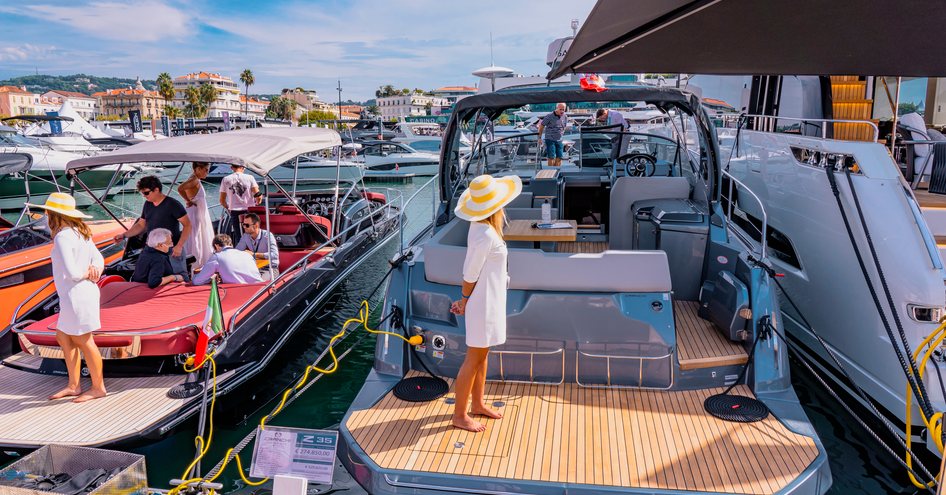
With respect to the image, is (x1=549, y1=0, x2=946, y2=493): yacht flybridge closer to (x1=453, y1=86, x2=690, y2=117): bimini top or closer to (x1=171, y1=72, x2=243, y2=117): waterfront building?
(x1=453, y1=86, x2=690, y2=117): bimini top

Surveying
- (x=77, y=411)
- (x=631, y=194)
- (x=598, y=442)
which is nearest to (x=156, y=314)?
(x=77, y=411)

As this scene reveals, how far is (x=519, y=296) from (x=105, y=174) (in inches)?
774

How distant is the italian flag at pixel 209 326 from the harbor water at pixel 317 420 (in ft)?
1.50

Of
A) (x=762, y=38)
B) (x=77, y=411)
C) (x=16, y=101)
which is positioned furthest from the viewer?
(x=16, y=101)

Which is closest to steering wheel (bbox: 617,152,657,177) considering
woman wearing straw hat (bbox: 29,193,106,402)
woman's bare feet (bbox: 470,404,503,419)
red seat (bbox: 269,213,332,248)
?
red seat (bbox: 269,213,332,248)

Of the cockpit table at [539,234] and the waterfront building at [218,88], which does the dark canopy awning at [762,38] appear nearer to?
the cockpit table at [539,234]

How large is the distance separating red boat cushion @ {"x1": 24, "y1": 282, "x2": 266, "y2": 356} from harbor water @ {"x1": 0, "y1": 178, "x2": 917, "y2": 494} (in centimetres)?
60

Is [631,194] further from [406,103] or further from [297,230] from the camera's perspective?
[406,103]

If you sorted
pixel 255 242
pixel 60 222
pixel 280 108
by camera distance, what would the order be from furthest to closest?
pixel 280 108
pixel 255 242
pixel 60 222

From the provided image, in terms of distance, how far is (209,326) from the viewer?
4.47 metres

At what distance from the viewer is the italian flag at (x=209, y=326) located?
14.1 feet

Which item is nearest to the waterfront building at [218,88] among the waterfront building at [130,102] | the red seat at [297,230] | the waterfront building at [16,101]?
the waterfront building at [130,102]

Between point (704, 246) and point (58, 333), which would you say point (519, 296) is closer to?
point (704, 246)

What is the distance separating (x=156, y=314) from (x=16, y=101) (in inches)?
6718
